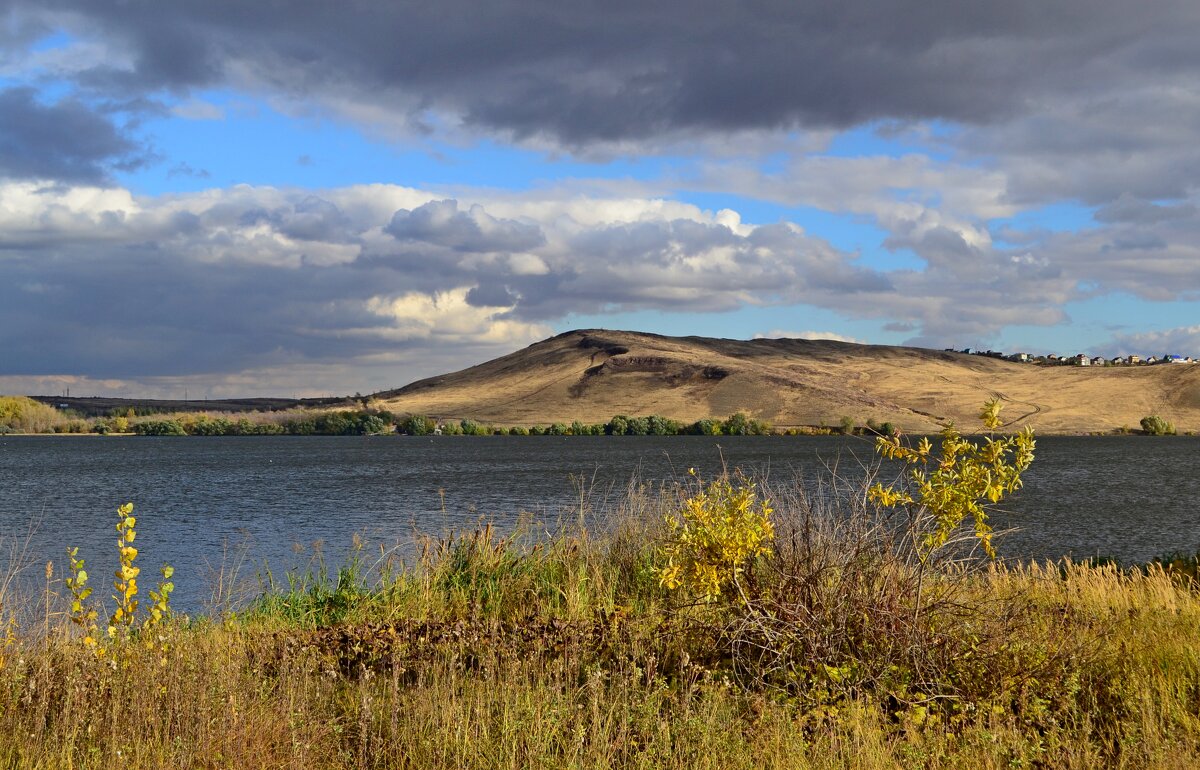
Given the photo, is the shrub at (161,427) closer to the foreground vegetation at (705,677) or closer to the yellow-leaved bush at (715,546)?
the foreground vegetation at (705,677)

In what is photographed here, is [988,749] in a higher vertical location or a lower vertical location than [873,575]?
lower

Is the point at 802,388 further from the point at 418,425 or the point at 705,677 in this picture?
the point at 705,677

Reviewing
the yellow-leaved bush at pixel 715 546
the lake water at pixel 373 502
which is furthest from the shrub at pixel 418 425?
the yellow-leaved bush at pixel 715 546

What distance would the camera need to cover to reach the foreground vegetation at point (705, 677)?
6516 millimetres

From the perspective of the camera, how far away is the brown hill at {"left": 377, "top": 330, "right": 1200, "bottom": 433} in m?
147

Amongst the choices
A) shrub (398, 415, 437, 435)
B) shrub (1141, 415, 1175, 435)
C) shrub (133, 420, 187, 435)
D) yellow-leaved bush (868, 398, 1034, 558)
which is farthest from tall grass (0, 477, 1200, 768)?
shrub (133, 420, 187, 435)

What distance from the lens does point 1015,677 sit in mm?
7840

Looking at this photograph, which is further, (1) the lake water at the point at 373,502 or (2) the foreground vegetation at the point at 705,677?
(1) the lake water at the point at 373,502

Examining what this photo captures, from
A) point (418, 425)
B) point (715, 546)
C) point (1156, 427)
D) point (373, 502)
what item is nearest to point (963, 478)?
point (715, 546)

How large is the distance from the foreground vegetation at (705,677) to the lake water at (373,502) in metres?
1.78

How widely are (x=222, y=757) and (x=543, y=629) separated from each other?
335 cm

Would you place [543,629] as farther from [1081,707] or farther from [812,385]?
[812,385]

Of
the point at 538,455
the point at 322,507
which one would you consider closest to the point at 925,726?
the point at 322,507

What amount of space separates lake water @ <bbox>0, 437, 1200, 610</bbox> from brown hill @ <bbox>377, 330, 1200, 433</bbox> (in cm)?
5286
